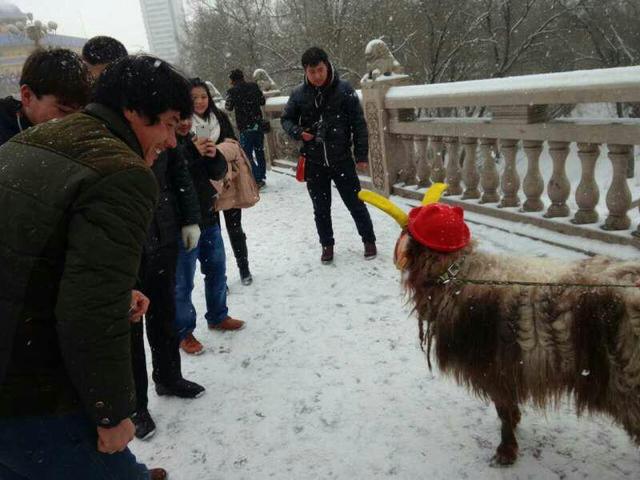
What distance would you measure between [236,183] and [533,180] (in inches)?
120

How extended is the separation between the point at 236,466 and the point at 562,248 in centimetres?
359

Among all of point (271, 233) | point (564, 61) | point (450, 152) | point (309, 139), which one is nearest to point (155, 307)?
point (309, 139)

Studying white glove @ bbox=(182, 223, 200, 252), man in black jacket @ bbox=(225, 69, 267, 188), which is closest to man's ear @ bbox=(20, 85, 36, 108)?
white glove @ bbox=(182, 223, 200, 252)

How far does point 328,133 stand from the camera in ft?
15.5

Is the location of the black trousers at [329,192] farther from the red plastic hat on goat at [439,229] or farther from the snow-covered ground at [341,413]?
the red plastic hat on goat at [439,229]

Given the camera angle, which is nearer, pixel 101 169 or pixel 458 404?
pixel 101 169

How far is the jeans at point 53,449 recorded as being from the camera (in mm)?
1375

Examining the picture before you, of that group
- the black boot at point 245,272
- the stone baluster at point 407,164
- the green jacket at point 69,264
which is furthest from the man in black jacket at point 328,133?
the green jacket at point 69,264

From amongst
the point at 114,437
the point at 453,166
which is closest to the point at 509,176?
the point at 453,166

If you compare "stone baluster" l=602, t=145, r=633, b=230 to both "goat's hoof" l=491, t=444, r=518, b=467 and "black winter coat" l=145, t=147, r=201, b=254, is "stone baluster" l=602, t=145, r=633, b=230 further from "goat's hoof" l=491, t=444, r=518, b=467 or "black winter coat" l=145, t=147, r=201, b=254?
"black winter coat" l=145, t=147, r=201, b=254

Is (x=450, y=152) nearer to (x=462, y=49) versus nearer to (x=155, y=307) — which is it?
(x=155, y=307)

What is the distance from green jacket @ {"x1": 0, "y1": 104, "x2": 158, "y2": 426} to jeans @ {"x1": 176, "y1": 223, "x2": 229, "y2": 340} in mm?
1861

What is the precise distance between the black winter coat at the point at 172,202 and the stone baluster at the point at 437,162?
386 centimetres

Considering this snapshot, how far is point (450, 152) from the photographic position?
5859 mm
